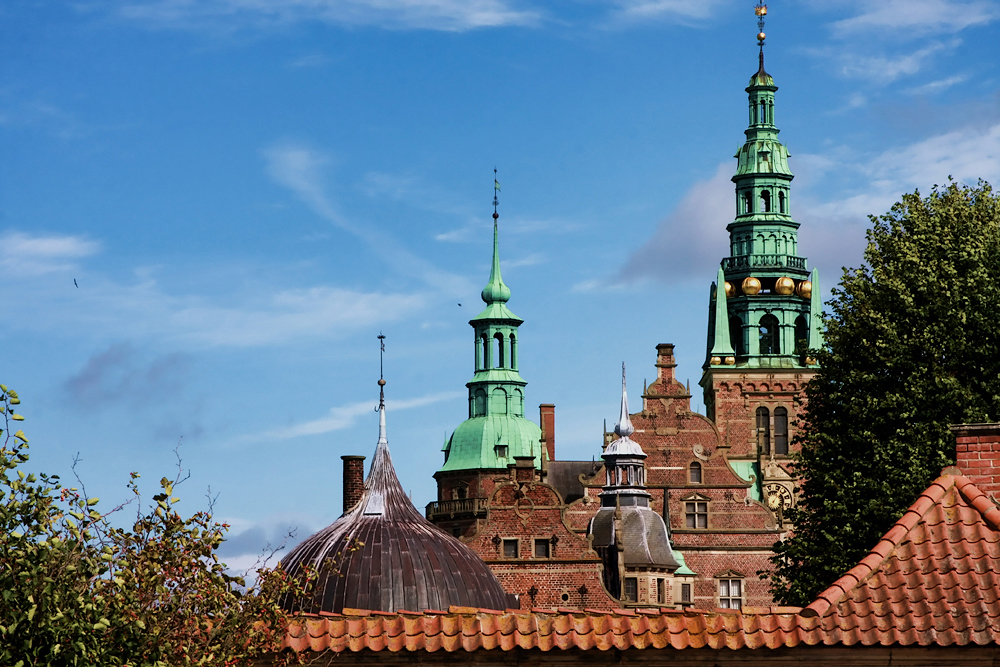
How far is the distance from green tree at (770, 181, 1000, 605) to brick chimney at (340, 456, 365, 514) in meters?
24.7

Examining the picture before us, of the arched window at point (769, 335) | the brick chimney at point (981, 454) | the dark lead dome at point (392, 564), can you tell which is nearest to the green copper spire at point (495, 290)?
the arched window at point (769, 335)

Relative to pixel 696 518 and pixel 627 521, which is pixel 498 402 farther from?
pixel 627 521

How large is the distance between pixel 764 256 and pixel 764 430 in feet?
41.8

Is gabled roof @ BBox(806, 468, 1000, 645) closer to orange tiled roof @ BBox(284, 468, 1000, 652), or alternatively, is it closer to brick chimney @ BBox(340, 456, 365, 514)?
orange tiled roof @ BBox(284, 468, 1000, 652)

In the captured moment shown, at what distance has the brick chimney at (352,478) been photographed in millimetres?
55906

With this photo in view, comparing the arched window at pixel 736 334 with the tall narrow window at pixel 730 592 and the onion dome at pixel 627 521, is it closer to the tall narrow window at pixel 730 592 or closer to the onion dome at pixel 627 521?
the onion dome at pixel 627 521

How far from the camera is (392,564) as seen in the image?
1718 inches

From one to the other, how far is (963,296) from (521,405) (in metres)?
67.7

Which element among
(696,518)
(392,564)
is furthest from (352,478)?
(696,518)

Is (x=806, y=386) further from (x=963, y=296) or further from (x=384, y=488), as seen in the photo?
(x=384, y=488)

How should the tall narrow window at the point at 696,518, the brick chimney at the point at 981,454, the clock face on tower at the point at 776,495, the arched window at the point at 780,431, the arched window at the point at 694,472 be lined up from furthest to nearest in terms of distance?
the arched window at the point at 780,431 < the clock face on tower at the point at 776,495 < the arched window at the point at 694,472 < the tall narrow window at the point at 696,518 < the brick chimney at the point at 981,454

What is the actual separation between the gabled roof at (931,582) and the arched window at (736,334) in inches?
3088

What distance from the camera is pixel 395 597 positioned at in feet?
140

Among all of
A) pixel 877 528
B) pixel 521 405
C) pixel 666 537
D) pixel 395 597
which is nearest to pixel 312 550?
pixel 395 597
